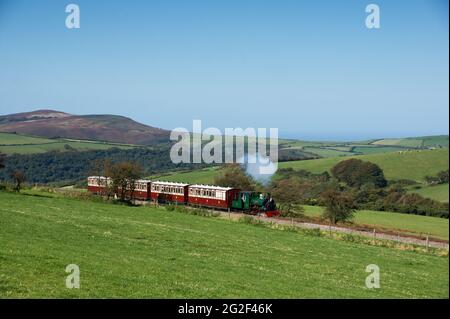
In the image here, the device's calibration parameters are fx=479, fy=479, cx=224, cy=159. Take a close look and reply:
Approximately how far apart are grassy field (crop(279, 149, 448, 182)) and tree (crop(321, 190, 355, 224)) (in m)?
18.1

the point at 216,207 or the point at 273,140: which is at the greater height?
the point at 273,140

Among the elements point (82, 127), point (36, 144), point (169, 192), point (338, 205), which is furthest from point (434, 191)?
point (82, 127)

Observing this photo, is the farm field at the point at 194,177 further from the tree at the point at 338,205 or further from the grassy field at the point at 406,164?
the tree at the point at 338,205

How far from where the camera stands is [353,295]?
12.3 metres

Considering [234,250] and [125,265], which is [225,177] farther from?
[125,265]

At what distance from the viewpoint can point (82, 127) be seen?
111500 mm

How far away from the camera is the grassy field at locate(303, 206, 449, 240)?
107 ft

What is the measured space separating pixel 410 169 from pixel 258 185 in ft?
69.5

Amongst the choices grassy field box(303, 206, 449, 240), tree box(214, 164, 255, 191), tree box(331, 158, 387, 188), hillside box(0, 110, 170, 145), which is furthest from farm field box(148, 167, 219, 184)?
hillside box(0, 110, 170, 145)

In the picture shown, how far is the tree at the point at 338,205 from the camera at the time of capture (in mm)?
35562

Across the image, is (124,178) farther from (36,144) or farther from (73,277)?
(36,144)

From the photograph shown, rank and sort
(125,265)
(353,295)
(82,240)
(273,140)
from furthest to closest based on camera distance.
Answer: (273,140) → (82,240) → (125,265) → (353,295)

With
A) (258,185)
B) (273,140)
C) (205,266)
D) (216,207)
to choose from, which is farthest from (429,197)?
(273,140)

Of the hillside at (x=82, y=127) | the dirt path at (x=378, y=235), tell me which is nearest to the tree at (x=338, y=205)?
the dirt path at (x=378, y=235)
